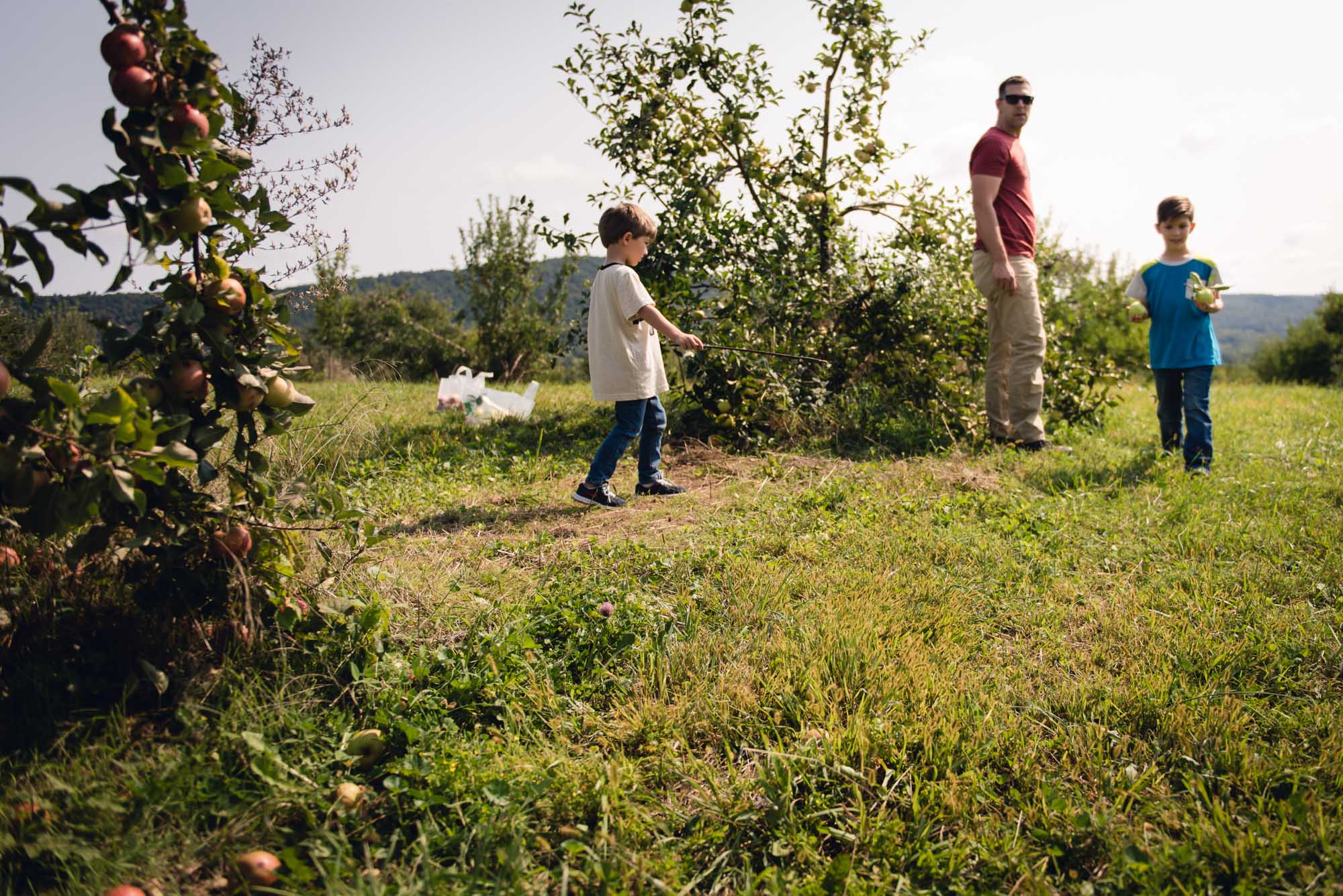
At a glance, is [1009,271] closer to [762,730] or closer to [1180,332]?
[1180,332]

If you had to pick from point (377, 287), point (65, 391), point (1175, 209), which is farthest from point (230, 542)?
point (377, 287)

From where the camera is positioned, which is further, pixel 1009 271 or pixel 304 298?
pixel 1009 271

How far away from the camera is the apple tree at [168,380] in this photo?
1.56m

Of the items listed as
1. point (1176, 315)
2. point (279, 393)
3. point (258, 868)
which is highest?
point (1176, 315)

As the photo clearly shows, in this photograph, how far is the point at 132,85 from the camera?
1.62 metres

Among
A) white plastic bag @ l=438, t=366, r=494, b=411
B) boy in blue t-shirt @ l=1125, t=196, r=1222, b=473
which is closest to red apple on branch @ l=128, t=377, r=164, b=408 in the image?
white plastic bag @ l=438, t=366, r=494, b=411

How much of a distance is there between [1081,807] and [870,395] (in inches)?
166

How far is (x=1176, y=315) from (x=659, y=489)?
3.28 meters

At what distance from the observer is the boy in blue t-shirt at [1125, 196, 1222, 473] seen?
455 centimetres

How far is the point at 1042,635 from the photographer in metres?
2.50

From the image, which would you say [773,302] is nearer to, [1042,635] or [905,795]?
[1042,635]

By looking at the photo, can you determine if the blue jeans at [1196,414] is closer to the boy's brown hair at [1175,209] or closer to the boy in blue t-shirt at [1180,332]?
the boy in blue t-shirt at [1180,332]

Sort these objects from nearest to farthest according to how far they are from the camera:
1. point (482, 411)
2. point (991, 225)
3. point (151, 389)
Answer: point (151, 389), point (991, 225), point (482, 411)

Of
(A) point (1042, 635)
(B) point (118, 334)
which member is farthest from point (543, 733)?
(A) point (1042, 635)
